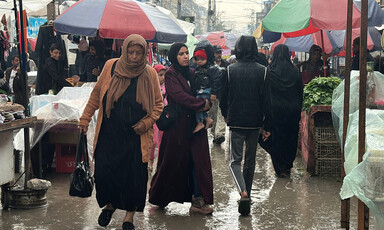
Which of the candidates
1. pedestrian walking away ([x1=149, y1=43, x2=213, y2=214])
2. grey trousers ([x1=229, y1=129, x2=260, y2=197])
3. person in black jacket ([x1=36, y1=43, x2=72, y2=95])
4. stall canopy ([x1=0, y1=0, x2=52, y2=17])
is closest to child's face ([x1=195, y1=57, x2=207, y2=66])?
pedestrian walking away ([x1=149, y1=43, x2=213, y2=214])

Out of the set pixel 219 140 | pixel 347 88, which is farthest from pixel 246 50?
pixel 219 140

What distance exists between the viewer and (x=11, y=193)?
6988 mm

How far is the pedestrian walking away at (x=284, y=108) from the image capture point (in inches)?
356

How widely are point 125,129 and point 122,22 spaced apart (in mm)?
3411

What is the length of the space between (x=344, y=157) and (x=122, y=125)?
2077 mm

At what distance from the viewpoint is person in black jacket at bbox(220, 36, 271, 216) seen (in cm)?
694

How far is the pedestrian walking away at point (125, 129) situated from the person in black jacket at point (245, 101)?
125cm

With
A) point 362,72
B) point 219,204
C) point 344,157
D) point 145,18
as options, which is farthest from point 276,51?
point 362,72

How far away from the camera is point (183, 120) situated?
6.91 metres

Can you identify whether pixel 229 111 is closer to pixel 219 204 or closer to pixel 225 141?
pixel 219 204

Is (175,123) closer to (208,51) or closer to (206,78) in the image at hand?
(206,78)

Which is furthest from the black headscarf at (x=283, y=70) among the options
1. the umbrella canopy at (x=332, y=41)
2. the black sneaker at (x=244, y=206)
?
→ the umbrella canopy at (x=332, y=41)

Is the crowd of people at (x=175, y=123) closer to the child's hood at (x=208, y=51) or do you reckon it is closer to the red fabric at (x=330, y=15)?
the child's hood at (x=208, y=51)

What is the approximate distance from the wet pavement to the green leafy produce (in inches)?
45.8
